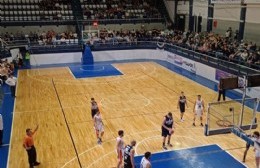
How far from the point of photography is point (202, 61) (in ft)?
75.9

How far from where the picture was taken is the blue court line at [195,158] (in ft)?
34.7

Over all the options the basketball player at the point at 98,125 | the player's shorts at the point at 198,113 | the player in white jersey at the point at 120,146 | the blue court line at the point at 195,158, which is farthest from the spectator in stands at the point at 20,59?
the player in white jersey at the point at 120,146

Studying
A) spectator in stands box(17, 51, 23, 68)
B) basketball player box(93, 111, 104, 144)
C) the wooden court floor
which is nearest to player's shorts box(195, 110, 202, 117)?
the wooden court floor

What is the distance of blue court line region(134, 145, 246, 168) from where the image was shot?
1057 cm

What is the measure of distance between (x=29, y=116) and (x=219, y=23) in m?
19.8

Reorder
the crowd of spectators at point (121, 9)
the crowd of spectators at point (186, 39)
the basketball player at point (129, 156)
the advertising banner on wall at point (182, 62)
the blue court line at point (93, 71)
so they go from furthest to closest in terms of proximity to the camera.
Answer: the crowd of spectators at point (121, 9)
the advertising banner on wall at point (182, 62)
the blue court line at point (93, 71)
the crowd of spectators at point (186, 39)
the basketball player at point (129, 156)

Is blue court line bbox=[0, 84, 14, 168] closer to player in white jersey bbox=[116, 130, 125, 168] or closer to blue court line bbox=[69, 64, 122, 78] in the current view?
player in white jersey bbox=[116, 130, 125, 168]

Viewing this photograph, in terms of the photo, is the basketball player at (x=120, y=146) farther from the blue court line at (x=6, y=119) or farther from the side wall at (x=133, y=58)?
the side wall at (x=133, y=58)

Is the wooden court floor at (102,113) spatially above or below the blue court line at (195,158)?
above

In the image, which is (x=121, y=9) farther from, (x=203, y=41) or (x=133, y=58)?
(x=203, y=41)

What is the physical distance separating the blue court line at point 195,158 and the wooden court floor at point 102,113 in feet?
1.17

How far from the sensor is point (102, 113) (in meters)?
15.6

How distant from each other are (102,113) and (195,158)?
19.5ft

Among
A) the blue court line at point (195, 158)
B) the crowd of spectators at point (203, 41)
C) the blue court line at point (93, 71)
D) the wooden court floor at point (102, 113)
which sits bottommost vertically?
the blue court line at point (195, 158)
